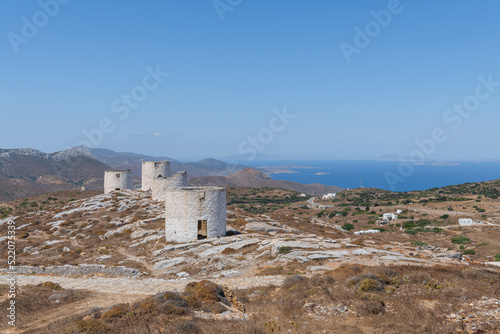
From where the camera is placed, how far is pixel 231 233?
27406 millimetres

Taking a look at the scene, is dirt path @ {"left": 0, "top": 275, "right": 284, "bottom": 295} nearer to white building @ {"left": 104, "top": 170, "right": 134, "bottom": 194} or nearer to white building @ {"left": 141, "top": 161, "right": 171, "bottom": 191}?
white building @ {"left": 141, "top": 161, "right": 171, "bottom": 191}

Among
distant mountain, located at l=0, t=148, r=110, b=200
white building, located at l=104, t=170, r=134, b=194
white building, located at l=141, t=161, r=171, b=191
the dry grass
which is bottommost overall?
distant mountain, located at l=0, t=148, r=110, b=200

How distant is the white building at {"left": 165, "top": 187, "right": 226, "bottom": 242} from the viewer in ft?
81.2

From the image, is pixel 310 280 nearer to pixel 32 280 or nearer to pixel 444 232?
pixel 32 280

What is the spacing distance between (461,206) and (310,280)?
66.6m

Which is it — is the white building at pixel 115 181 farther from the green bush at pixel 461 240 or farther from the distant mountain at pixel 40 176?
the distant mountain at pixel 40 176

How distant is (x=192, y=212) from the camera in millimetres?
24750

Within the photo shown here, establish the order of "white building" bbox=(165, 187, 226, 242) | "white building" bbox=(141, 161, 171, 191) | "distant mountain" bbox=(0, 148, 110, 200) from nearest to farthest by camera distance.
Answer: "white building" bbox=(165, 187, 226, 242) → "white building" bbox=(141, 161, 171, 191) → "distant mountain" bbox=(0, 148, 110, 200)

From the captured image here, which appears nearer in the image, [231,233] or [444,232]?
[231,233]

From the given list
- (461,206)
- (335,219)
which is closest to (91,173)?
(335,219)

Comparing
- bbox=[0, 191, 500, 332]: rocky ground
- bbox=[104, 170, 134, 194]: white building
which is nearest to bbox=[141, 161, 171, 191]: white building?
bbox=[104, 170, 134, 194]: white building

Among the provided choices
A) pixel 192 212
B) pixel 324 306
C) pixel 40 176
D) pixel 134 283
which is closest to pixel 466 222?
pixel 192 212

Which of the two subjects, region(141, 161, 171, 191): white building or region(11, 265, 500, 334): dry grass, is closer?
region(11, 265, 500, 334): dry grass

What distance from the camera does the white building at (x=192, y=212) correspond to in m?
24.8
